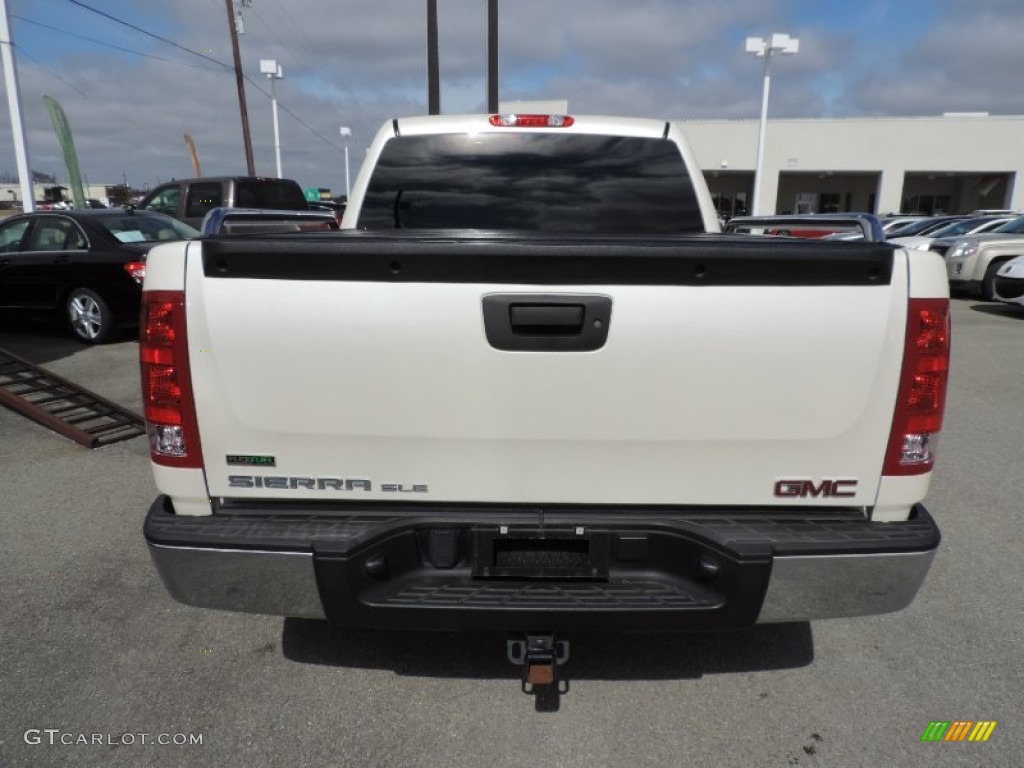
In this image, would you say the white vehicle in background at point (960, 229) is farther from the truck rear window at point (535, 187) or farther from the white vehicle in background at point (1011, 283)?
A: the truck rear window at point (535, 187)

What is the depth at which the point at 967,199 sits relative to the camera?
46.4m

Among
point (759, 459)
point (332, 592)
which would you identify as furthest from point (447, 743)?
point (759, 459)

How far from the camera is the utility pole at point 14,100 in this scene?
1288 centimetres

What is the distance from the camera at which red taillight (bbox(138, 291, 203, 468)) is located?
201 cm

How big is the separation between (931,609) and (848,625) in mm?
430

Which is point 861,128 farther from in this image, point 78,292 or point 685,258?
point 685,258

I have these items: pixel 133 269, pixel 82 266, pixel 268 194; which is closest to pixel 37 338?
pixel 82 266

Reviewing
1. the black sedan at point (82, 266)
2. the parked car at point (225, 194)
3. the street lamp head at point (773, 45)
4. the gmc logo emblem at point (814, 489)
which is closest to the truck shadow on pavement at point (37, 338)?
the black sedan at point (82, 266)

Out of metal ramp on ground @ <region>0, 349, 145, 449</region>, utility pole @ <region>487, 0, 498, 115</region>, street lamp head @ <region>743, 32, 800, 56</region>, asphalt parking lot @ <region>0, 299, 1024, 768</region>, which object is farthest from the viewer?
street lamp head @ <region>743, 32, 800, 56</region>

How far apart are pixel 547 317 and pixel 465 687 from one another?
145 centimetres

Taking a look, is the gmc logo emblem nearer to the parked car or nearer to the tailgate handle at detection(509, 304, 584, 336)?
the tailgate handle at detection(509, 304, 584, 336)

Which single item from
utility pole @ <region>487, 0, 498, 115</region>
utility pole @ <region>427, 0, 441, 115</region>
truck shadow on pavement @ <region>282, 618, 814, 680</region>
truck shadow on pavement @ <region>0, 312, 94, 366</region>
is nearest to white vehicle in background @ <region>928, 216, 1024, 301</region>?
utility pole @ <region>487, 0, 498, 115</region>

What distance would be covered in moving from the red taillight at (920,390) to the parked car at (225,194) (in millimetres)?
11776

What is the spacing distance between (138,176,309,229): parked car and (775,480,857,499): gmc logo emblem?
11.7 m
